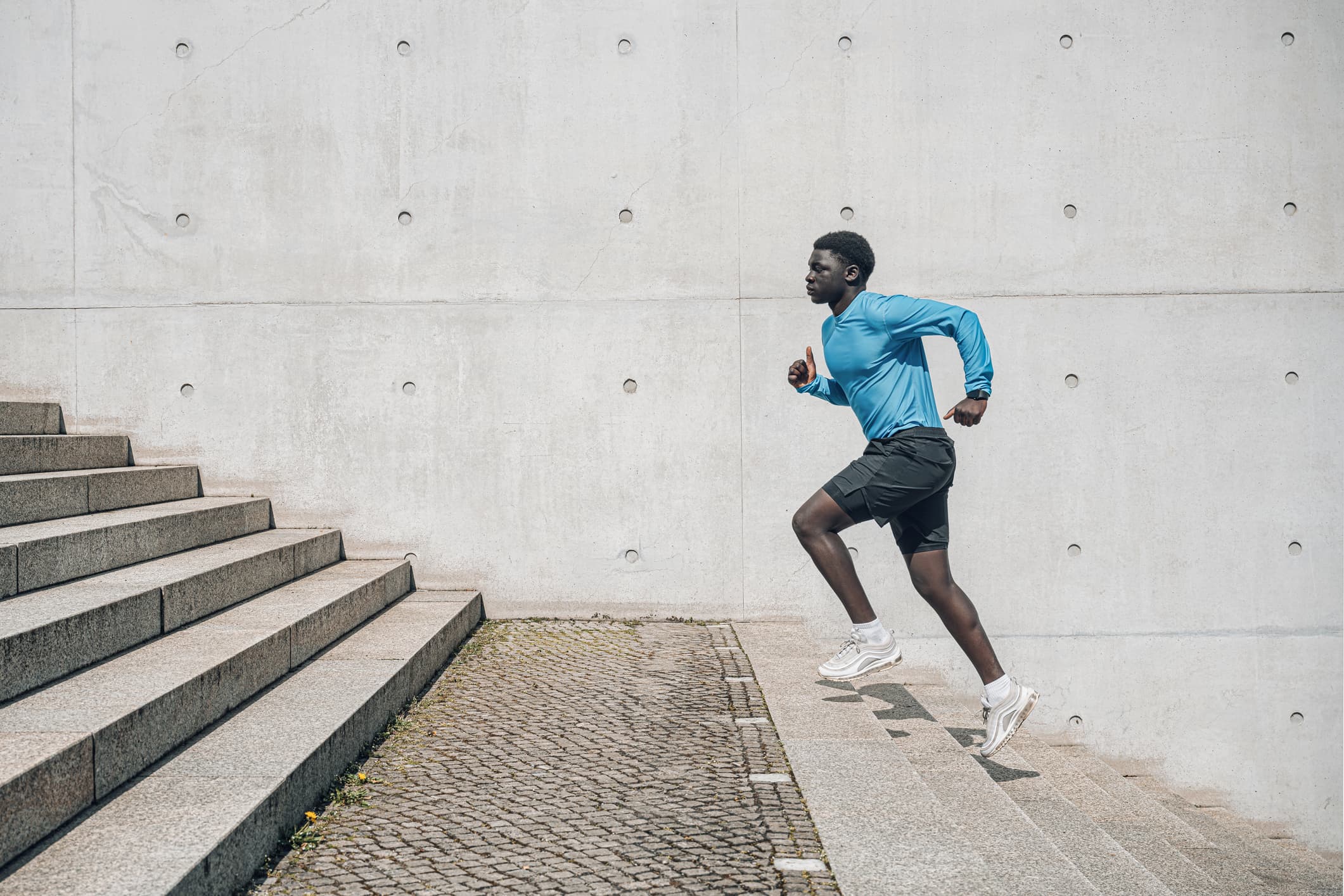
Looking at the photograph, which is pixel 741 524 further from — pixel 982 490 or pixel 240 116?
pixel 240 116

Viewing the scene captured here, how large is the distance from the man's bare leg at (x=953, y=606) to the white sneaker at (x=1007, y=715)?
3.7 inches

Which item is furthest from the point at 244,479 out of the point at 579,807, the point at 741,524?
the point at 579,807

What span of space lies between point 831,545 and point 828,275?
1.09 m

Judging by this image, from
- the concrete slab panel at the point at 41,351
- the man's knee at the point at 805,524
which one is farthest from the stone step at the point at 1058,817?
the concrete slab panel at the point at 41,351

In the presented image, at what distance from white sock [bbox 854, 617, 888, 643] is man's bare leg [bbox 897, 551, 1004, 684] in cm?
23

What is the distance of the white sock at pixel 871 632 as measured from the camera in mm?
4461

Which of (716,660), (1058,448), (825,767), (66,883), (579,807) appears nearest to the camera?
(66,883)

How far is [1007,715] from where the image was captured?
13.9 ft

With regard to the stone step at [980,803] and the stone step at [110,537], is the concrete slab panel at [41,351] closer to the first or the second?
the stone step at [110,537]

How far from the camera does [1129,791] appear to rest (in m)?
5.80

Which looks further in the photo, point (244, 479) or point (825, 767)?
point (244, 479)

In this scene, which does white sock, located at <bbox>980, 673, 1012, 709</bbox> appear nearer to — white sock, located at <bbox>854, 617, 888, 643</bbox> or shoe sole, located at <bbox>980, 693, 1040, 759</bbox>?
shoe sole, located at <bbox>980, 693, 1040, 759</bbox>

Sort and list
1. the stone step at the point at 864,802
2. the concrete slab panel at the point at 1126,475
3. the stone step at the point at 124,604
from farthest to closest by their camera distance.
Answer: the concrete slab panel at the point at 1126,475 → the stone step at the point at 124,604 → the stone step at the point at 864,802

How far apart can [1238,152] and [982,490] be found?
2.69 metres
